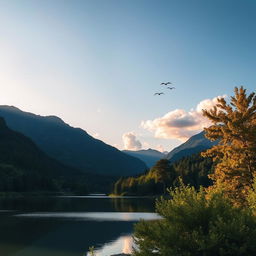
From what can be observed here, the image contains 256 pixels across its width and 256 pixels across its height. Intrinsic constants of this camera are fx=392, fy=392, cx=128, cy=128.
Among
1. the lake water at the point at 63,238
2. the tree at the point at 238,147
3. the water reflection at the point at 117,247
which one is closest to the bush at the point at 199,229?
the tree at the point at 238,147

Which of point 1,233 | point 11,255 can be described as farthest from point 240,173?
point 1,233

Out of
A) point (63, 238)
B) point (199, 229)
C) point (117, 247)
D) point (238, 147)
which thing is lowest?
point (117, 247)

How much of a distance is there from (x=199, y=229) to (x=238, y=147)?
81.0 ft

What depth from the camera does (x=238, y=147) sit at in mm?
42062

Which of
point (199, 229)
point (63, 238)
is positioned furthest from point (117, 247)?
point (199, 229)

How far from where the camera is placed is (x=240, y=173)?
4103cm

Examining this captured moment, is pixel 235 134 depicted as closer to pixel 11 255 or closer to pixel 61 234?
pixel 11 255

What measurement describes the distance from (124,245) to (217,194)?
40.4 metres

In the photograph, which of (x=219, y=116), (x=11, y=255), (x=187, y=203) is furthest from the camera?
(x=11, y=255)

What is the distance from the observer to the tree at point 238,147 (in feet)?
134

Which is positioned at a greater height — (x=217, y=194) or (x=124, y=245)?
(x=217, y=194)

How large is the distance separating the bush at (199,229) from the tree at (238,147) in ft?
65.7

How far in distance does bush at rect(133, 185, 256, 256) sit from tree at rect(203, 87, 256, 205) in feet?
65.7

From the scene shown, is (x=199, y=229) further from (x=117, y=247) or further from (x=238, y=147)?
(x=117, y=247)
